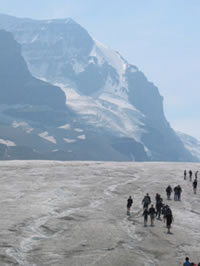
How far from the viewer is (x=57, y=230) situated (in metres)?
32.4

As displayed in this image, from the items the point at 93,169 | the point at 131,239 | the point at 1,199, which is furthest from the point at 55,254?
the point at 93,169

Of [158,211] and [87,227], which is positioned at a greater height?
[158,211]

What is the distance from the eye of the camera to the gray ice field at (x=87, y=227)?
26750 mm

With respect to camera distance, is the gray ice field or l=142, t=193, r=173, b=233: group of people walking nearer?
the gray ice field

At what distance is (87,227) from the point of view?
110 ft

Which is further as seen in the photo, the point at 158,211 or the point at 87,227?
the point at 158,211

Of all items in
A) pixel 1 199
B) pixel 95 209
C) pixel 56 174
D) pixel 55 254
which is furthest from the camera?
pixel 56 174

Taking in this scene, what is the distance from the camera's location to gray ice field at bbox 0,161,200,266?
2675 centimetres

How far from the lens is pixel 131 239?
3094cm

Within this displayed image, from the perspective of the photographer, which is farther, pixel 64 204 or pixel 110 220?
pixel 64 204

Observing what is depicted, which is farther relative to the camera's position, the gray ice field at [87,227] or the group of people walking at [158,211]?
the group of people walking at [158,211]

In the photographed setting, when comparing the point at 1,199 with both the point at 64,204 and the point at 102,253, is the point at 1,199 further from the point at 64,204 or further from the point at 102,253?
the point at 102,253

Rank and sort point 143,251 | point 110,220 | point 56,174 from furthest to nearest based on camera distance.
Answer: point 56,174
point 110,220
point 143,251

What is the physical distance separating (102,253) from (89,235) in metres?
4.01
